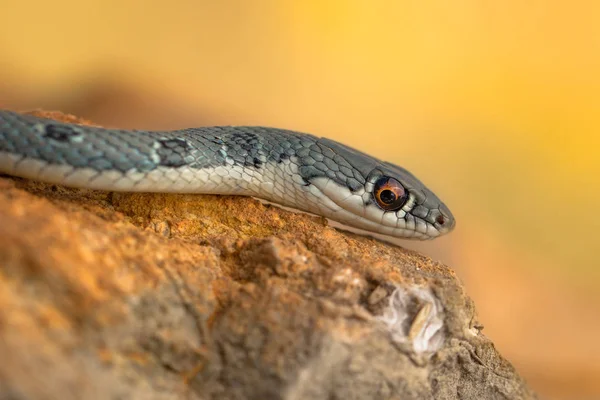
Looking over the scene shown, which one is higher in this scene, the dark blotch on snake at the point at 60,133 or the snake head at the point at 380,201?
the snake head at the point at 380,201

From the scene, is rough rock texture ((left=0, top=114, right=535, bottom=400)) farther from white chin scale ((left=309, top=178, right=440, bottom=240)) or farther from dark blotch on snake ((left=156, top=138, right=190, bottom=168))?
white chin scale ((left=309, top=178, right=440, bottom=240))

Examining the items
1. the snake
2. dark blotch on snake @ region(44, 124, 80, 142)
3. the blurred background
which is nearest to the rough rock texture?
the snake

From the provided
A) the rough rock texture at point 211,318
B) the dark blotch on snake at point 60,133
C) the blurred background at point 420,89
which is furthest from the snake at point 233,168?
the blurred background at point 420,89

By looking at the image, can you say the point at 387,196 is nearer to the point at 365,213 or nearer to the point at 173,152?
the point at 365,213

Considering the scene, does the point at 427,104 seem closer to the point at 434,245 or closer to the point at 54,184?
the point at 434,245

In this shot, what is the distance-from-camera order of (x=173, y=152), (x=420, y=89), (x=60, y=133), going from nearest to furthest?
1. (x=60, y=133)
2. (x=173, y=152)
3. (x=420, y=89)

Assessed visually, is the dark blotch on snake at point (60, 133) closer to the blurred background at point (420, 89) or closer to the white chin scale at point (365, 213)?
the white chin scale at point (365, 213)

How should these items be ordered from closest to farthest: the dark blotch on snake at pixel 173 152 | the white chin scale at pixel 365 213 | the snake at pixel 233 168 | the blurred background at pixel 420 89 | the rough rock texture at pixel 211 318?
the rough rock texture at pixel 211 318, the snake at pixel 233 168, the dark blotch on snake at pixel 173 152, the white chin scale at pixel 365 213, the blurred background at pixel 420 89

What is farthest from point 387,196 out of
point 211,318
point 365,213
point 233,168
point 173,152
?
point 211,318
